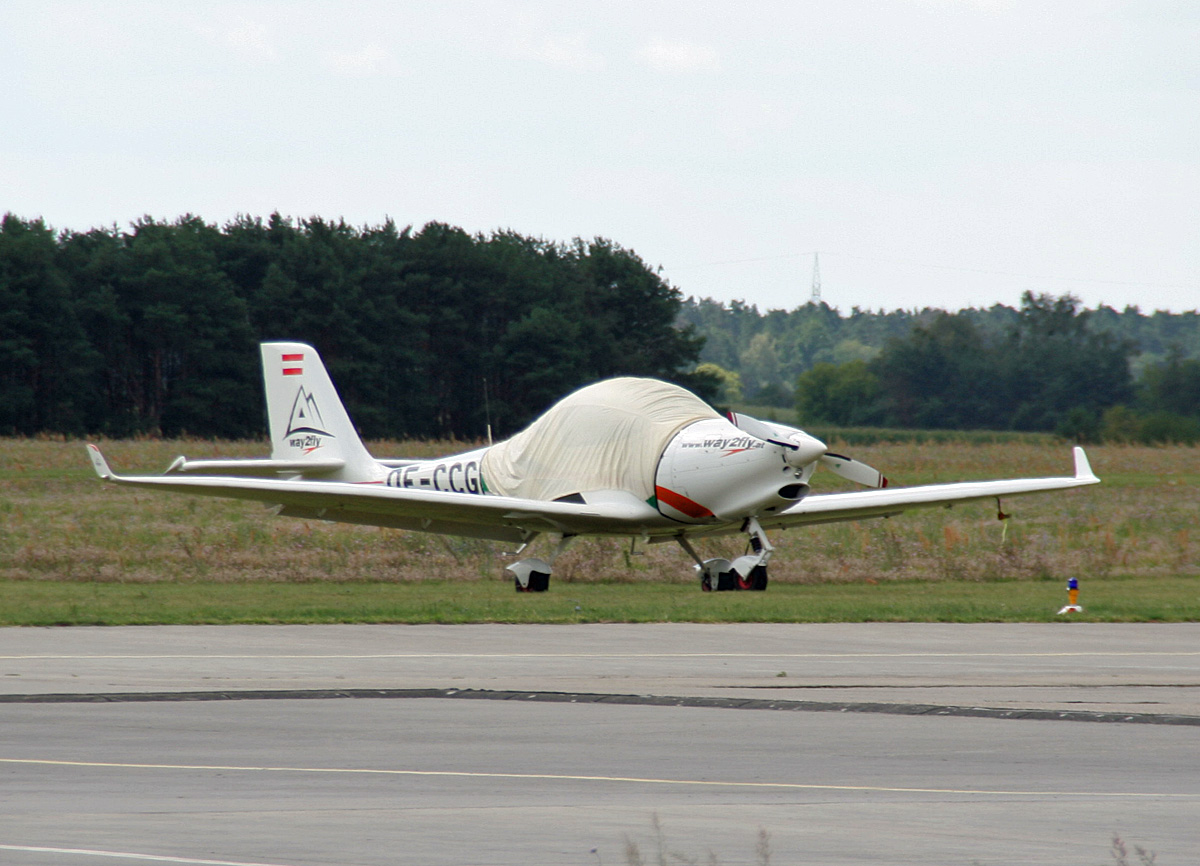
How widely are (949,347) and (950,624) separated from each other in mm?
69826

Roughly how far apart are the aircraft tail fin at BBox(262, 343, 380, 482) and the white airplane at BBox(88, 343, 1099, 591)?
3.35 ft

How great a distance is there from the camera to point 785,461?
18234 mm

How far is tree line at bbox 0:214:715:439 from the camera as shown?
6506 centimetres

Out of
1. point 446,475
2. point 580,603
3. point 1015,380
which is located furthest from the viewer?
point 1015,380

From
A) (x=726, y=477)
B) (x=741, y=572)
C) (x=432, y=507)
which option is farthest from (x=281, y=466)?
(x=741, y=572)

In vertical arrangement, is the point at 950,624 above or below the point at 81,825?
below

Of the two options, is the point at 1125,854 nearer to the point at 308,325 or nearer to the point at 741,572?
the point at 741,572

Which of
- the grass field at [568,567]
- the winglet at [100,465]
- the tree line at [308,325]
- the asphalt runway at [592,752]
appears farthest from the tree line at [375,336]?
the asphalt runway at [592,752]

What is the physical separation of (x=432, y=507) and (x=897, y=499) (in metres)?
6.13

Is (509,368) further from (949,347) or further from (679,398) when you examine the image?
(679,398)

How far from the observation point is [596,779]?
257 inches

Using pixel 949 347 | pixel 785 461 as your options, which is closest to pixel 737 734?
pixel 785 461

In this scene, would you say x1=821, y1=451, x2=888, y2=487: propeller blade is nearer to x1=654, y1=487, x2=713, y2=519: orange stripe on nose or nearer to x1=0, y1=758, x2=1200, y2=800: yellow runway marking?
x1=654, y1=487, x2=713, y2=519: orange stripe on nose

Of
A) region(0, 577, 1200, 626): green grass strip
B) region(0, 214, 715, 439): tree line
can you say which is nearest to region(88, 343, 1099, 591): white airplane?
region(0, 577, 1200, 626): green grass strip
